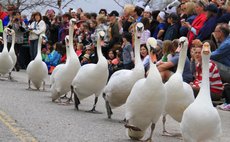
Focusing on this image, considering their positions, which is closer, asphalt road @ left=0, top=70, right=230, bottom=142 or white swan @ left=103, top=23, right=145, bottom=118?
asphalt road @ left=0, top=70, right=230, bottom=142

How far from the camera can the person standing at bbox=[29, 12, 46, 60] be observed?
24.6 m

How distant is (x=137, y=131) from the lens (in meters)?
A: 9.91

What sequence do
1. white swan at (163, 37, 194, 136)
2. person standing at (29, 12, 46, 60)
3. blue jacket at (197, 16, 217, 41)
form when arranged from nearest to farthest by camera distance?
1. white swan at (163, 37, 194, 136)
2. blue jacket at (197, 16, 217, 41)
3. person standing at (29, 12, 46, 60)

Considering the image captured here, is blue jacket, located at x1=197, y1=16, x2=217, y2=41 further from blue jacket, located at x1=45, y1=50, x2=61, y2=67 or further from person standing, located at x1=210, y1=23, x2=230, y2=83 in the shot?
blue jacket, located at x1=45, y1=50, x2=61, y2=67

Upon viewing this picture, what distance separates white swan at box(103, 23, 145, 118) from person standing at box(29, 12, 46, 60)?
41.7 feet

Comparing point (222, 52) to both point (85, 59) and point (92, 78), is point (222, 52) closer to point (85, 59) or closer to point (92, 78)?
point (92, 78)

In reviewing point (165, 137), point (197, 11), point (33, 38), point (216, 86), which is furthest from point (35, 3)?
point (165, 137)

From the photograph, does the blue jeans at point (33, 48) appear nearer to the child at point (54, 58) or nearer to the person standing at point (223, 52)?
the child at point (54, 58)

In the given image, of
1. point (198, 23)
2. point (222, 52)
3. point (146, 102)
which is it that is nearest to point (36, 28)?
point (198, 23)

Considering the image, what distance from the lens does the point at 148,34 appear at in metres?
18.9

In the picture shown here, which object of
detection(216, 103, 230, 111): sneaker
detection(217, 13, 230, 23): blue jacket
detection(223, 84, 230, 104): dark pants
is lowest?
detection(216, 103, 230, 111): sneaker

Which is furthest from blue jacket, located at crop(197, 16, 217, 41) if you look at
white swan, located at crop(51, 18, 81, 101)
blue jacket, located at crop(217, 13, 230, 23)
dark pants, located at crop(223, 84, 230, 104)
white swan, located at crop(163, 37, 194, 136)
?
white swan, located at crop(163, 37, 194, 136)

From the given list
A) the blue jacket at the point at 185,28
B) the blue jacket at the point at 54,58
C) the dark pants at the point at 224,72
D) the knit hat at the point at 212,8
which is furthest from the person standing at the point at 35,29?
the dark pants at the point at 224,72

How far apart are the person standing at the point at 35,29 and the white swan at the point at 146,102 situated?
1520 cm
